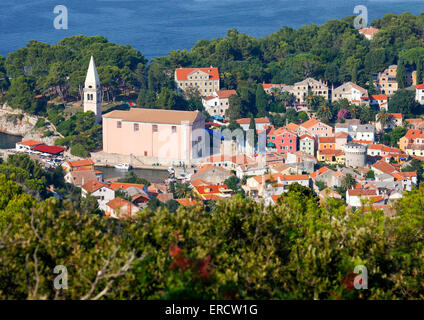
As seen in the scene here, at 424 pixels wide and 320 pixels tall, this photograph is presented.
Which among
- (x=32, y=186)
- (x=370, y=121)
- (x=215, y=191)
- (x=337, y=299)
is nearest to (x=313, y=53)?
(x=370, y=121)

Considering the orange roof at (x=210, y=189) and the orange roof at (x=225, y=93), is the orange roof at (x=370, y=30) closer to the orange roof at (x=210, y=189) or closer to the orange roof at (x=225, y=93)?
the orange roof at (x=225, y=93)

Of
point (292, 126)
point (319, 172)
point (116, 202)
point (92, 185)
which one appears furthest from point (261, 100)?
point (116, 202)

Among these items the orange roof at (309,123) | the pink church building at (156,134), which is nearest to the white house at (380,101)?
the orange roof at (309,123)

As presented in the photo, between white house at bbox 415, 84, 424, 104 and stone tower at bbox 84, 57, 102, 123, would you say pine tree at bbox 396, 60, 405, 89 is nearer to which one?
white house at bbox 415, 84, 424, 104

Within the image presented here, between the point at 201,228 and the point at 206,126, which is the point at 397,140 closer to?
the point at 206,126

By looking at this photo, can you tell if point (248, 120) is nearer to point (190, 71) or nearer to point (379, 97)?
point (190, 71)
